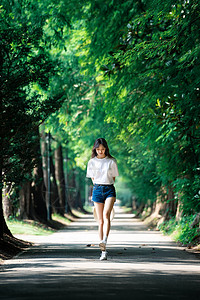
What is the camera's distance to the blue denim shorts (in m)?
12.0

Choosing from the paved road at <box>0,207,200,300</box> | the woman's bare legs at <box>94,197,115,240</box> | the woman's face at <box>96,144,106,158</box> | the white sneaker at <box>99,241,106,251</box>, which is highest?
the woman's face at <box>96,144,106,158</box>

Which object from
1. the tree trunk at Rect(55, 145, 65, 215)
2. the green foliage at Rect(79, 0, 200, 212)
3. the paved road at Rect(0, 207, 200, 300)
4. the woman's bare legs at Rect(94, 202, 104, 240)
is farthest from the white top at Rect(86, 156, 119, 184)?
the tree trunk at Rect(55, 145, 65, 215)

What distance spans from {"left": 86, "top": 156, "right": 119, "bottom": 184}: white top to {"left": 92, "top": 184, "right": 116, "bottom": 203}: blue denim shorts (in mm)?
97

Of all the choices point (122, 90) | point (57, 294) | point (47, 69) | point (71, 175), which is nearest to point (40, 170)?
point (122, 90)

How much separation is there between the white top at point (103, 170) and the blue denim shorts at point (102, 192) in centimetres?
10

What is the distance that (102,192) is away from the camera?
39.6ft

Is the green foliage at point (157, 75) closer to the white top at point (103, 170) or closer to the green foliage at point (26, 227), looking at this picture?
the white top at point (103, 170)

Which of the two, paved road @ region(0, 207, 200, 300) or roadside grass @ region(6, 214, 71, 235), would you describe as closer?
paved road @ region(0, 207, 200, 300)

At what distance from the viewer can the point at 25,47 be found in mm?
13367

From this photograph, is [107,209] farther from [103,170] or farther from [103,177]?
[103,170]

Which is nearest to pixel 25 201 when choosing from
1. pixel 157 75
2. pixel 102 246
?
pixel 157 75

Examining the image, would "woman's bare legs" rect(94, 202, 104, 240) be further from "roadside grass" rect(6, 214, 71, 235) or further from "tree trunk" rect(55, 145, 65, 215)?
"tree trunk" rect(55, 145, 65, 215)

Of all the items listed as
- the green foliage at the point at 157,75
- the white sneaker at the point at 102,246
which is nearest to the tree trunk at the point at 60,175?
the green foliage at the point at 157,75

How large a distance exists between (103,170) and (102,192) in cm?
43
